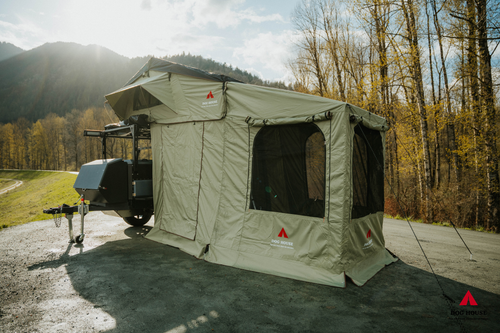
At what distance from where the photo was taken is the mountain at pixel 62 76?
10738 centimetres

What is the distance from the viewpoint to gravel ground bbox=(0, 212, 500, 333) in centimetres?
253

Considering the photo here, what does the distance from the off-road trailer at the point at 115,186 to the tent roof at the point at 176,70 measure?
3.68ft

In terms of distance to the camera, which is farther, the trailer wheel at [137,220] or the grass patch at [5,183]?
the grass patch at [5,183]

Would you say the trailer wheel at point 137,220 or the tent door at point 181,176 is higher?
the tent door at point 181,176

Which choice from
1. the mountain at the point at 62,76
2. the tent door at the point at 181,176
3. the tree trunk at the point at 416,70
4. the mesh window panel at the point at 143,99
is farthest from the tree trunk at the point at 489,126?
the mountain at the point at 62,76

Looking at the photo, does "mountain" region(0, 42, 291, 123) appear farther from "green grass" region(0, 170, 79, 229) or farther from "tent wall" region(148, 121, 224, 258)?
"tent wall" region(148, 121, 224, 258)

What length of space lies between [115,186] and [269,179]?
2997 millimetres

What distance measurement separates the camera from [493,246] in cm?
566

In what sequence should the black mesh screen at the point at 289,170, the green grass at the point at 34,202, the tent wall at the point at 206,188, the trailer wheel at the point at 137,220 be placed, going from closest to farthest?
the black mesh screen at the point at 289,170 < the tent wall at the point at 206,188 < the trailer wheel at the point at 137,220 < the green grass at the point at 34,202

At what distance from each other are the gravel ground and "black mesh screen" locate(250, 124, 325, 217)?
3.40 ft

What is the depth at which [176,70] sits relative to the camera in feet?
16.4

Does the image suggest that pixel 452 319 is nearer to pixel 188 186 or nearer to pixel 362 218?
pixel 362 218

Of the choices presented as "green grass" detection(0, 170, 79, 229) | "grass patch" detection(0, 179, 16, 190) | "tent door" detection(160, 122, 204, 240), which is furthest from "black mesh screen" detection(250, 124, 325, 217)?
"grass patch" detection(0, 179, 16, 190)

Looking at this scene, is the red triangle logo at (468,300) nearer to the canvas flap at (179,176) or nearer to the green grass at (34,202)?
the canvas flap at (179,176)
